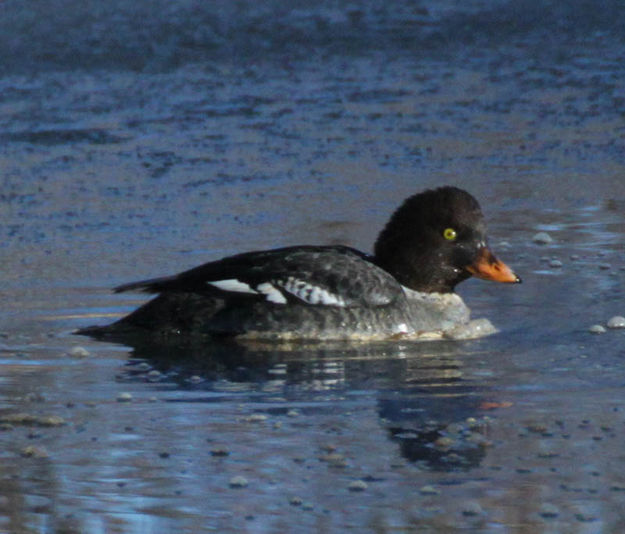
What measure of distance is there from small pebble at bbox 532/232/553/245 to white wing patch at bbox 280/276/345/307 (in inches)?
89.7

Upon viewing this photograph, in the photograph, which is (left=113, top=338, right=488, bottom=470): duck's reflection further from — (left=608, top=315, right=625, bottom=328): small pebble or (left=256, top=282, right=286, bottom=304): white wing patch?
(left=608, top=315, right=625, bottom=328): small pebble

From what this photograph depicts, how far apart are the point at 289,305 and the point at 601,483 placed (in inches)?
117

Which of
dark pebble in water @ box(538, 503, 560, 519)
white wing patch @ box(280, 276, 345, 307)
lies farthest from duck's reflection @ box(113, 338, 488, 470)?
dark pebble in water @ box(538, 503, 560, 519)

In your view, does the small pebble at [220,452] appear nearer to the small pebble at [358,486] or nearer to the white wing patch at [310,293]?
the small pebble at [358,486]

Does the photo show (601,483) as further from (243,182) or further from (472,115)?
(472,115)

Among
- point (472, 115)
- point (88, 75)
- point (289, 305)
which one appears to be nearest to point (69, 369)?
point (289, 305)

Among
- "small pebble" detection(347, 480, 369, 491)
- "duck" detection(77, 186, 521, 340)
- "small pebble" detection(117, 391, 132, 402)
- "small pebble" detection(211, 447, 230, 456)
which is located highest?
"duck" detection(77, 186, 521, 340)

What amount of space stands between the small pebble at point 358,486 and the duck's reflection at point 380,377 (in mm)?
333

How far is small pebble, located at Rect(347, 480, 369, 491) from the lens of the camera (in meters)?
5.34

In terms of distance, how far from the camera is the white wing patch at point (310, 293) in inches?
315

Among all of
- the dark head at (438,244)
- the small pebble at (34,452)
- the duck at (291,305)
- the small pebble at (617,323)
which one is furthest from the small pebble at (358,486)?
the dark head at (438,244)

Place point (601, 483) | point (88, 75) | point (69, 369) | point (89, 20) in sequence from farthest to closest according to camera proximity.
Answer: point (89, 20) → point (88, 75) → point (69, 369) → point (601, 483)

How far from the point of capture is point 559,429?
604 centimetres

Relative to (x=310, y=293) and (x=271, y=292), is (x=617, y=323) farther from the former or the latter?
(x=271, y=292)
